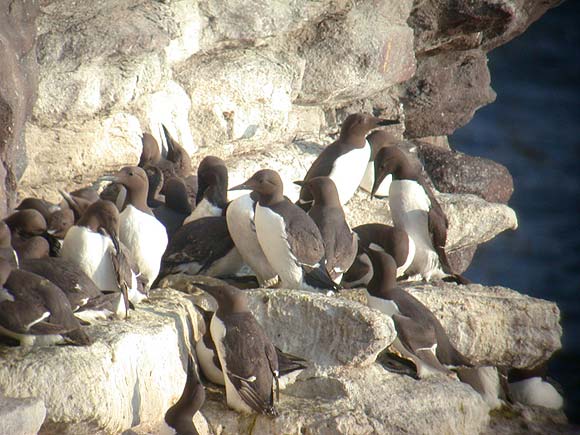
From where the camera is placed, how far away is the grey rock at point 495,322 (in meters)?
7.85

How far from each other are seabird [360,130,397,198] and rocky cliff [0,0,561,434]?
3.7 inches

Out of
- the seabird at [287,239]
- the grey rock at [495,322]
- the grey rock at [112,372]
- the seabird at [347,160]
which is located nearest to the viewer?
the grey rock at [112,372]

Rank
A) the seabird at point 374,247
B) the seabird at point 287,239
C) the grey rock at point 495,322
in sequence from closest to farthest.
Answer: the seabird at point 287,239
the grey rock at point 495,322
the seabird at point 374,247

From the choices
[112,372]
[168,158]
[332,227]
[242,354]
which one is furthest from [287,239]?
[112,372]

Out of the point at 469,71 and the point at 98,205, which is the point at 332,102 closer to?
the point at 469,71

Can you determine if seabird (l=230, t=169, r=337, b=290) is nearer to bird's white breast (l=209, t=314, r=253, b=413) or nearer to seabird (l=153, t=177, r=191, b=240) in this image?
seabird (l=153, t=177, r=191, b=240)

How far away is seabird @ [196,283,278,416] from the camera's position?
6.25 meters

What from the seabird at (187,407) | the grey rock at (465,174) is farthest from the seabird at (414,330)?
the grey rock at (465,174)

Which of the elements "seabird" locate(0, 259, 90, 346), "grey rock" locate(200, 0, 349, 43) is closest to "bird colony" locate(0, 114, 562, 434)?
"seabird" locate(0, 259, 90, 346)

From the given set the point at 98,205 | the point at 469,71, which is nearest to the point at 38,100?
the point at 98,205

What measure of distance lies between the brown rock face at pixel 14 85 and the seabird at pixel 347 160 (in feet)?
6.66

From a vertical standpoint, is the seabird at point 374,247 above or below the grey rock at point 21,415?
below

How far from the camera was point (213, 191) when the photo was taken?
7906 millimetres

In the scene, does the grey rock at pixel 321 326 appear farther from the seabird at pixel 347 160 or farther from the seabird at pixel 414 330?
the seabird at pixel 347 160
